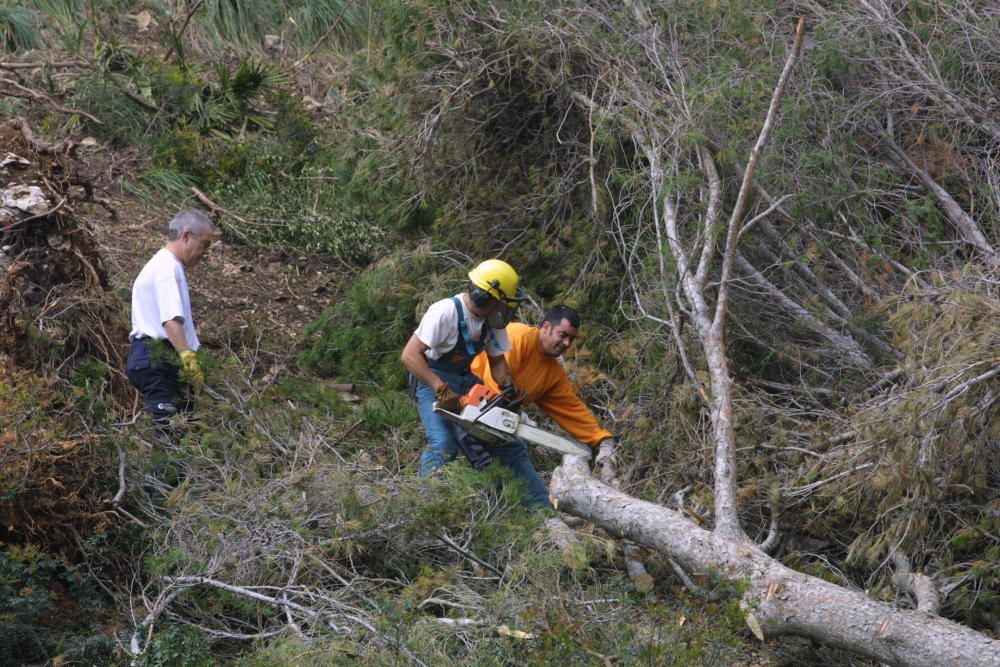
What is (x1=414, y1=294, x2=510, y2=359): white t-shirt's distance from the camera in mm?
5000

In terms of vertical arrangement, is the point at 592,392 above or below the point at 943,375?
below

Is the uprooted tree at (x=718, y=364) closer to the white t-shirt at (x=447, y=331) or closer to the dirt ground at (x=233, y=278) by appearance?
the white t-shirt at (x=447, y=331)

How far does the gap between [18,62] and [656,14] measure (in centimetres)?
534

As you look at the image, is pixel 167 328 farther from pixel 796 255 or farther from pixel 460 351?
pixel 796 255

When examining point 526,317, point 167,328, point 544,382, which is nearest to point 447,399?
point 544,382

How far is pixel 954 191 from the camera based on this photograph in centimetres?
610

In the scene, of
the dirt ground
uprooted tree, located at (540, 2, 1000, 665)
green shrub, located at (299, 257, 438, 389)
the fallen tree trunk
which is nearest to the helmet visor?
uprooted tree, located at (540, 2, 1000, 665)

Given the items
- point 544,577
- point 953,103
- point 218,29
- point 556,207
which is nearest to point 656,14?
point 556,207

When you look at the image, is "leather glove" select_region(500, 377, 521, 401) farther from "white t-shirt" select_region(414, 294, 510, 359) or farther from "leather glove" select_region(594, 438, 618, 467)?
"leather glove" select_region(594, 438, 618, 467)

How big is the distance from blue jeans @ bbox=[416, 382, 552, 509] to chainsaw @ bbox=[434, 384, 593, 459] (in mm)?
113

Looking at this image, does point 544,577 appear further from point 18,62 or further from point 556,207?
point 18,62

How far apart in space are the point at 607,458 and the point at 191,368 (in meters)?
2.04

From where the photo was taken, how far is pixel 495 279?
4.96m

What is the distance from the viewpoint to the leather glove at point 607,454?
17.3ft
